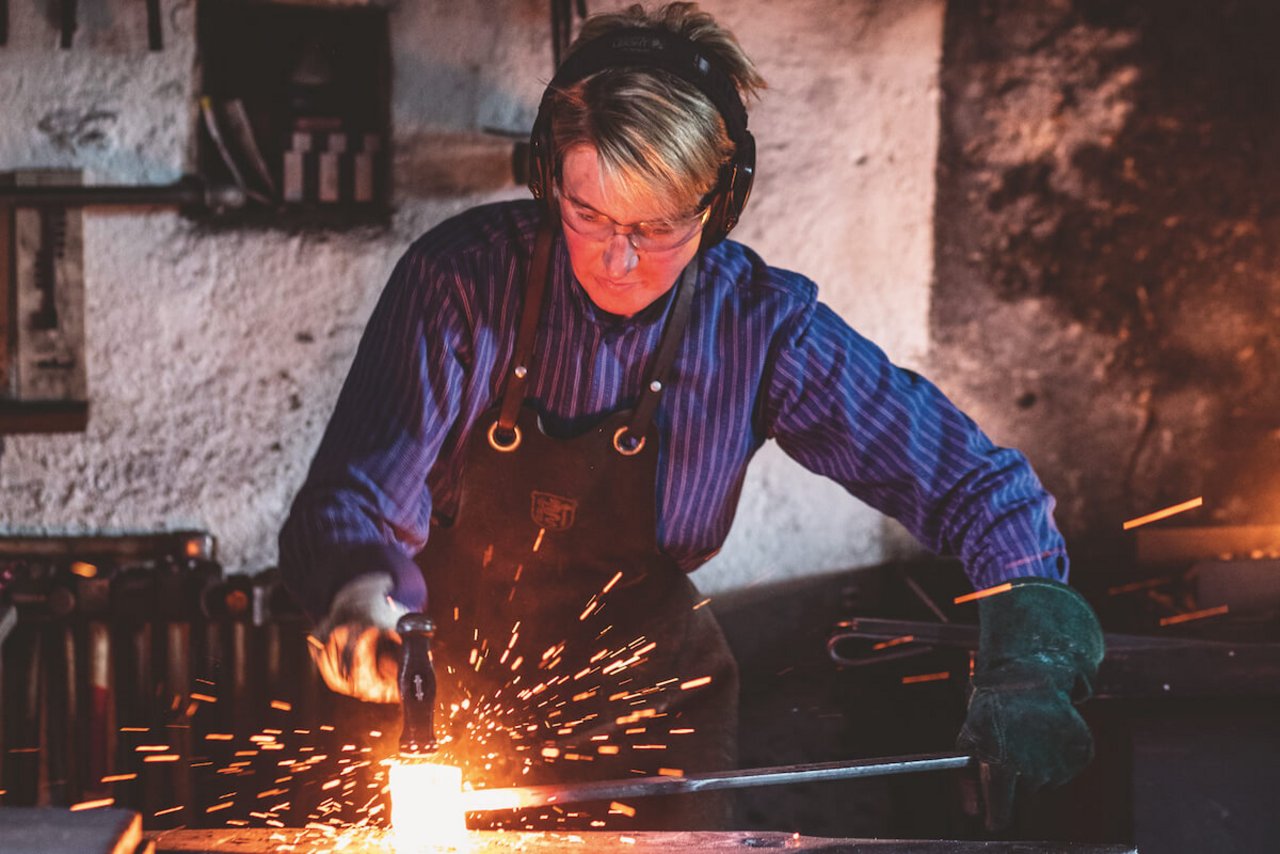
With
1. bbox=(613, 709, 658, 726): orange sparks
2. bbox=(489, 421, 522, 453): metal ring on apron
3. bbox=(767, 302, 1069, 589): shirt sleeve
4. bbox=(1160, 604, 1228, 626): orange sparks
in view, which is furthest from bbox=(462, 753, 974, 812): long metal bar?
bbox=(1160, 604, 1228, 626): orange sparks

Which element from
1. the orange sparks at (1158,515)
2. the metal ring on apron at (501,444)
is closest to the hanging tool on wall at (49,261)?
the metal ring on apron at (501,444)

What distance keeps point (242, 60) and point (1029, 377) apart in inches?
93.1

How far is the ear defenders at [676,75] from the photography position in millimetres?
1506

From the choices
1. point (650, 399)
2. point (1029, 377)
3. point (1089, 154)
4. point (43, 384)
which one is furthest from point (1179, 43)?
point (43, 384)

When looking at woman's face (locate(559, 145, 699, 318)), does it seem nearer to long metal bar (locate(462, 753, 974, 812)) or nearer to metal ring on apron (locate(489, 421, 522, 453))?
metal ring on apron (locate(489, 421, 522, 453))

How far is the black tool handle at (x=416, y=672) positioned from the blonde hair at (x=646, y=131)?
656 mm

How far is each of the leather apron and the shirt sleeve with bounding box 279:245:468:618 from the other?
132mm

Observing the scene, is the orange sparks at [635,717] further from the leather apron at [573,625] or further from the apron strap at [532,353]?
the apron strap at [532,353]

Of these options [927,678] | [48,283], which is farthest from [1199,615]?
[48,283]

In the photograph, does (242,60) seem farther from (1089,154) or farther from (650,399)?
(1089,154)

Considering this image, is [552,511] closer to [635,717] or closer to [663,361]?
[663,361]

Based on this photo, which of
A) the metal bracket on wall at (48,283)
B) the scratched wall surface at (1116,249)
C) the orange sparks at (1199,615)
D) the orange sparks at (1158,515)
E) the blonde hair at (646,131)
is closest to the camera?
the blonde hair at (646,131)

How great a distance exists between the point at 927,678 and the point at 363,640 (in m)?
1.68

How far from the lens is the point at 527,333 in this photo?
1.83 metres
